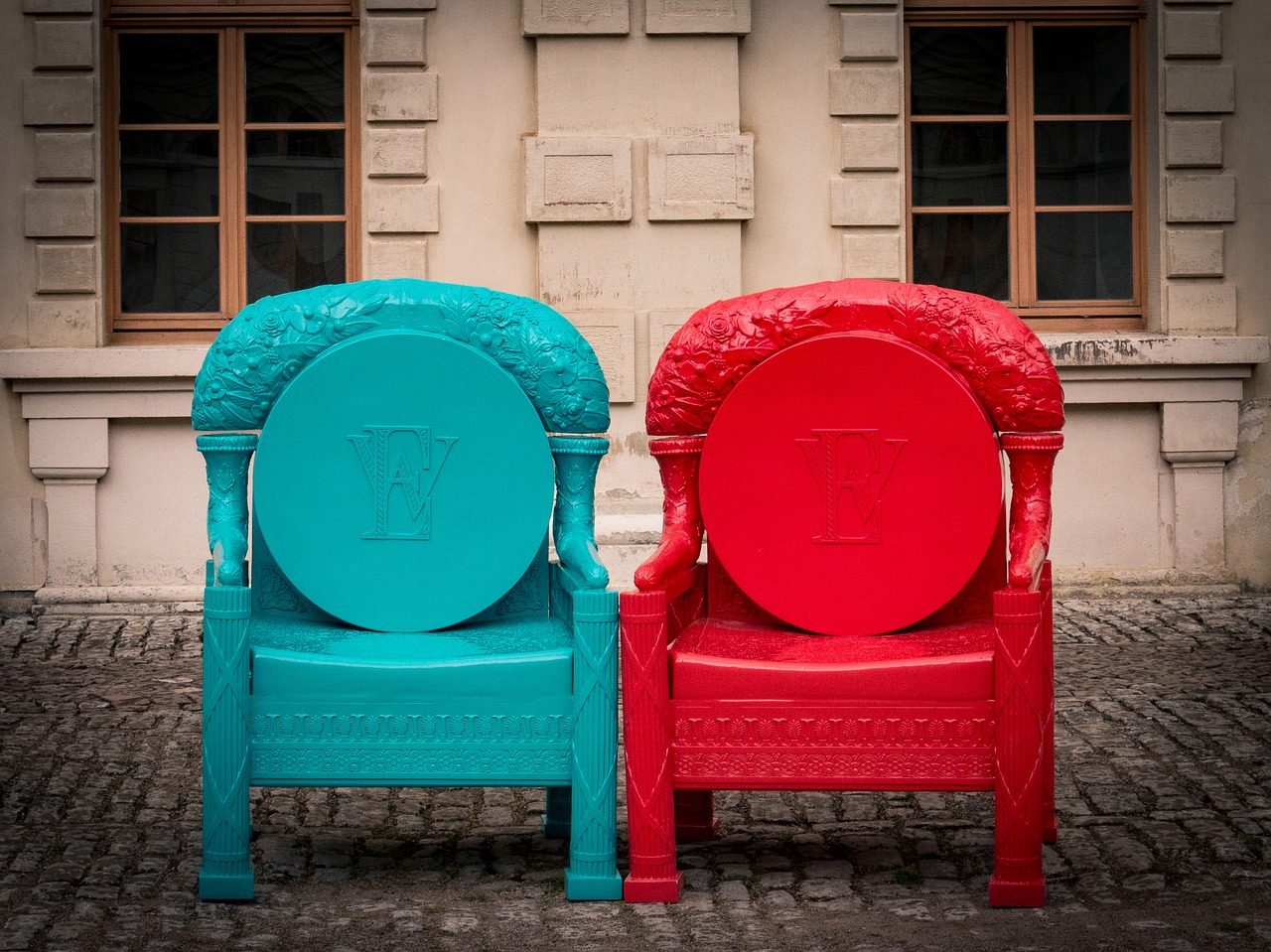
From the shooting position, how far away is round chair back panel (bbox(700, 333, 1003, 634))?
369 cm

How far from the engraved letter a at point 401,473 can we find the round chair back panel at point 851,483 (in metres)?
0.65

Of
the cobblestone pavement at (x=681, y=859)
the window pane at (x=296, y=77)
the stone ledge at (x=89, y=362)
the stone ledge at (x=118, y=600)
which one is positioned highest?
the window pane at (x=296, y=77)

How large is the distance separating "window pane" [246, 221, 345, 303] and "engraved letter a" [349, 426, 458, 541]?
4553 mm

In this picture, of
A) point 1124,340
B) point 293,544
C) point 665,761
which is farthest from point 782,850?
point 1124,340

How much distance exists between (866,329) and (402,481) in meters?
1.14

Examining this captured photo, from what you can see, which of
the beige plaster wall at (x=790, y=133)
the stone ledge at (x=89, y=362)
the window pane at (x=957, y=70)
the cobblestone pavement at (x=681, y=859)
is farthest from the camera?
the window pane at (x=957, y=70)

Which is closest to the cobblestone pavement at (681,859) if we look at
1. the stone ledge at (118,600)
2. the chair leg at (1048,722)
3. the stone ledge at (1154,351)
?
the chair leg at (1048,722)

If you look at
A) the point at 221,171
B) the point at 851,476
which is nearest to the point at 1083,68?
the point at 221,171

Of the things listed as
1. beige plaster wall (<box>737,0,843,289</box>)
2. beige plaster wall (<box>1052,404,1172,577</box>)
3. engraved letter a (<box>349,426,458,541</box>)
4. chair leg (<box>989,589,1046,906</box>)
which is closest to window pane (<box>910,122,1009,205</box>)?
beige plaster wall (<box>737,0,843,289</box>)

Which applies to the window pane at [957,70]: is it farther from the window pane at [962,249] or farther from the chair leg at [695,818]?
the chair leg at [695,818]

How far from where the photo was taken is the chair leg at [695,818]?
3.97 m

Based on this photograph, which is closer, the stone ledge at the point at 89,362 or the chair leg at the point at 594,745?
the chair leg at the point at 594,745

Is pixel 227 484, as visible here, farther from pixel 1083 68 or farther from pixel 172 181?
pixel 1083 68

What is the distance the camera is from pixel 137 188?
26.6 ft
